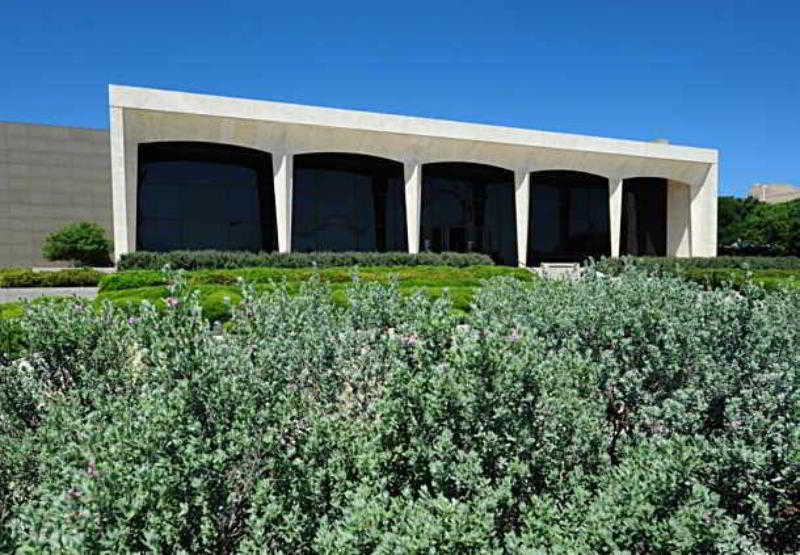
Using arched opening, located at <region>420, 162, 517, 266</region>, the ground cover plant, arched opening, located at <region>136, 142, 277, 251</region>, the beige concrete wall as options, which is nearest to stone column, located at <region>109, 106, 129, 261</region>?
the beige concrete wall

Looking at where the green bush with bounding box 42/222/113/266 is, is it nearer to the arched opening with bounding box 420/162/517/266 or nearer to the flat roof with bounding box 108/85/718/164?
the flat roof with bounding box 108/85/718/164

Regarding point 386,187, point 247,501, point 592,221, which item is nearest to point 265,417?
point 247,501

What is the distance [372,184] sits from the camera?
30359mm

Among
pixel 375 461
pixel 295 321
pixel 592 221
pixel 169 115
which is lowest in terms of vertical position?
pixel 375 461

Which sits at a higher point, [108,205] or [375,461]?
Result: [108,205]

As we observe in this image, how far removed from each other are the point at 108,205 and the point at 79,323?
1200 inches

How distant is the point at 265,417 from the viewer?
287 centimetres

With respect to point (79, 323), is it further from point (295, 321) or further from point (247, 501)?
point (247, 501)

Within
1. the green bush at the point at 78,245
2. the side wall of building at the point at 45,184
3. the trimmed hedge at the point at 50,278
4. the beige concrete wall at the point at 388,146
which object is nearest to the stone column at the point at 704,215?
the beige concrete wall at the point at 388,146

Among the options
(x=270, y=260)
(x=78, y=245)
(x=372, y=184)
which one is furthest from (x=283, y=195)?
(x=78, y=245)

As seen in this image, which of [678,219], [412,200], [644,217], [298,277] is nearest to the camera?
[298,277]

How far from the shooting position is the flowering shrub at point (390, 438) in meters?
2.37

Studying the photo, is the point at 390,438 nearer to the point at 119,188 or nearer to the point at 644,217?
the point at 119,188

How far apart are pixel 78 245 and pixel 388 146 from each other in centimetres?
1432
